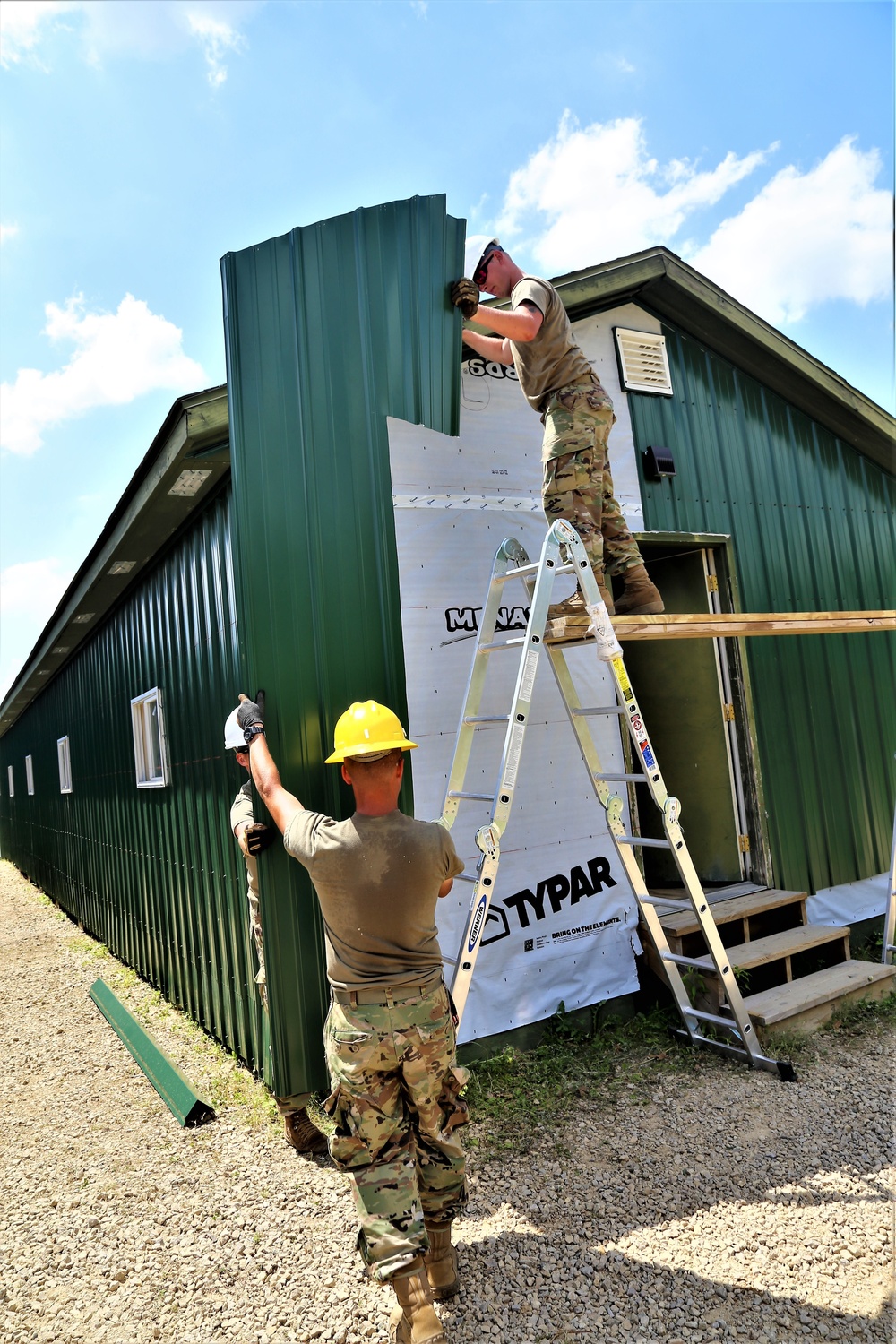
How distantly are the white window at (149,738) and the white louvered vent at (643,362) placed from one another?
4255 mm

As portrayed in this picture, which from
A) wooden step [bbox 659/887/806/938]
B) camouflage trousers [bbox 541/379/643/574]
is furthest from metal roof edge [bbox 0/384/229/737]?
wooden step [bbox 659/887/806/938]

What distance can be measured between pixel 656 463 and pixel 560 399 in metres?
1.63

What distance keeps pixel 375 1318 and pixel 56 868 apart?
12.2 m

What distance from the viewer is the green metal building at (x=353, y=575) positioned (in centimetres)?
385

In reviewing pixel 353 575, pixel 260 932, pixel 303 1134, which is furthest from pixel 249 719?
pixel 303 1134

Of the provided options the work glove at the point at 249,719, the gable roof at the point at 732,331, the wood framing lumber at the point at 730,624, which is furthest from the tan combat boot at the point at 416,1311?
the gable roof at the point at 732,331

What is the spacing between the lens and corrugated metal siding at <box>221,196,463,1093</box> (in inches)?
148

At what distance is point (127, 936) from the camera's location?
8172 mm

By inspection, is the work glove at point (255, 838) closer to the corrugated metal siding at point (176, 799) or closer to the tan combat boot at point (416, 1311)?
the corrugated metal siding at point (176, 799)

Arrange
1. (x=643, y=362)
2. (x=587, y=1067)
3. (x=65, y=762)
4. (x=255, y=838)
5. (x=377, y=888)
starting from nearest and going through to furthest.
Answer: (x=377, y=888)
(x=255, y=838)
(x=587, y=1067)
(x=643, y=362)
(x=65, y=762)

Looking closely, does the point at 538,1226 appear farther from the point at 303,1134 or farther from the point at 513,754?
the point at 513,754

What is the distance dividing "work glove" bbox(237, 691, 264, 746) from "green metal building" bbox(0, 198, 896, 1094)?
16.1 inches

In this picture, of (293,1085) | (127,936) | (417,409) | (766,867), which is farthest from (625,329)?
(127,936)

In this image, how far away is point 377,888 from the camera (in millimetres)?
2443
